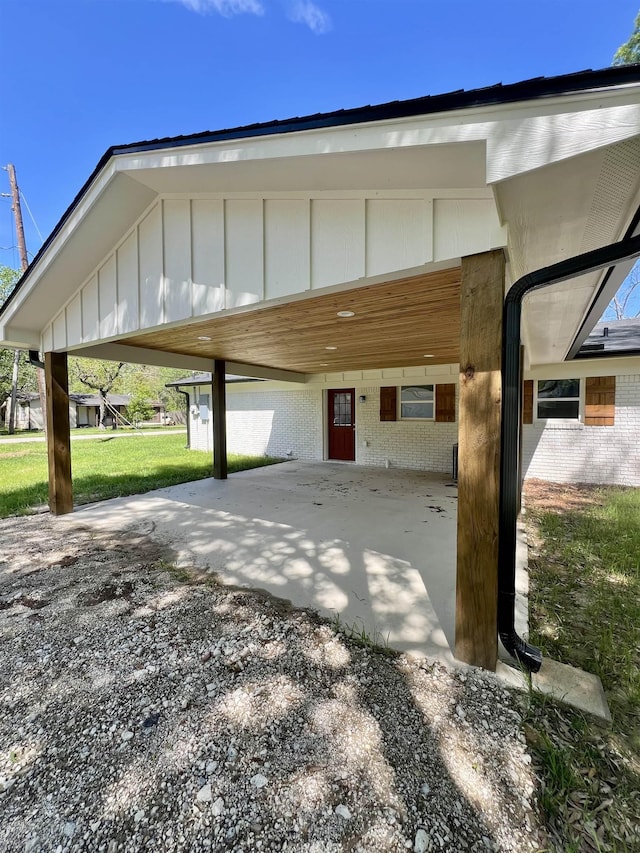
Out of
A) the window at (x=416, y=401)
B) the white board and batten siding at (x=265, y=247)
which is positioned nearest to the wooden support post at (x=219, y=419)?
the white board and batten siding at (x=265, y=247)

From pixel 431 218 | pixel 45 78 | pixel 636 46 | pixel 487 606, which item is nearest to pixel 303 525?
pixel 487 606

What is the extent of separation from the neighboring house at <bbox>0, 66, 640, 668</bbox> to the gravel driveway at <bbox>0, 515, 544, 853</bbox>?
653 mm

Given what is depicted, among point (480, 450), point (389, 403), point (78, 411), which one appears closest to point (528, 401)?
point (389, 403)

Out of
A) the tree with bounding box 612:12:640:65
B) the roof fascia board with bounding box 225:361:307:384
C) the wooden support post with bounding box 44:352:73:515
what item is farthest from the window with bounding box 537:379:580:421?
the tree with bounding box 612:12:640:65

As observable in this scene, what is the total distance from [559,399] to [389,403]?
376cm

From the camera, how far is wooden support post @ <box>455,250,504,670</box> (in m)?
2.10

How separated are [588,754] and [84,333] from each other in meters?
5.77

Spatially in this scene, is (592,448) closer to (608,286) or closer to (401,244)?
(608,286)

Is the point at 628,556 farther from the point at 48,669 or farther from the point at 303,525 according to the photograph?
the point at 48,669

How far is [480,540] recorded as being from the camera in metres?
2.18

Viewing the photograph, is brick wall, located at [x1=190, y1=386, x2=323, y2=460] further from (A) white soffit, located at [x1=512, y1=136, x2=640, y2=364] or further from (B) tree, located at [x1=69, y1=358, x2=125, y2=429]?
(B) tree, located at [x1=69, y1=358, x2=125, y2=429]

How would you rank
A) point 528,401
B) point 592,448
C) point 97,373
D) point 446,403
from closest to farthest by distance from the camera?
1. point 592,448
2. point 528,401
3. point 446,403
4. point 97,373

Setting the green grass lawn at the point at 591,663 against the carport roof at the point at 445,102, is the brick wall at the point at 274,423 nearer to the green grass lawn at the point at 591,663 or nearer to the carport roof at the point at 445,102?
the green grass lawn at the point at 591,663

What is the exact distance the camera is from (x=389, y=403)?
9.78 metres
